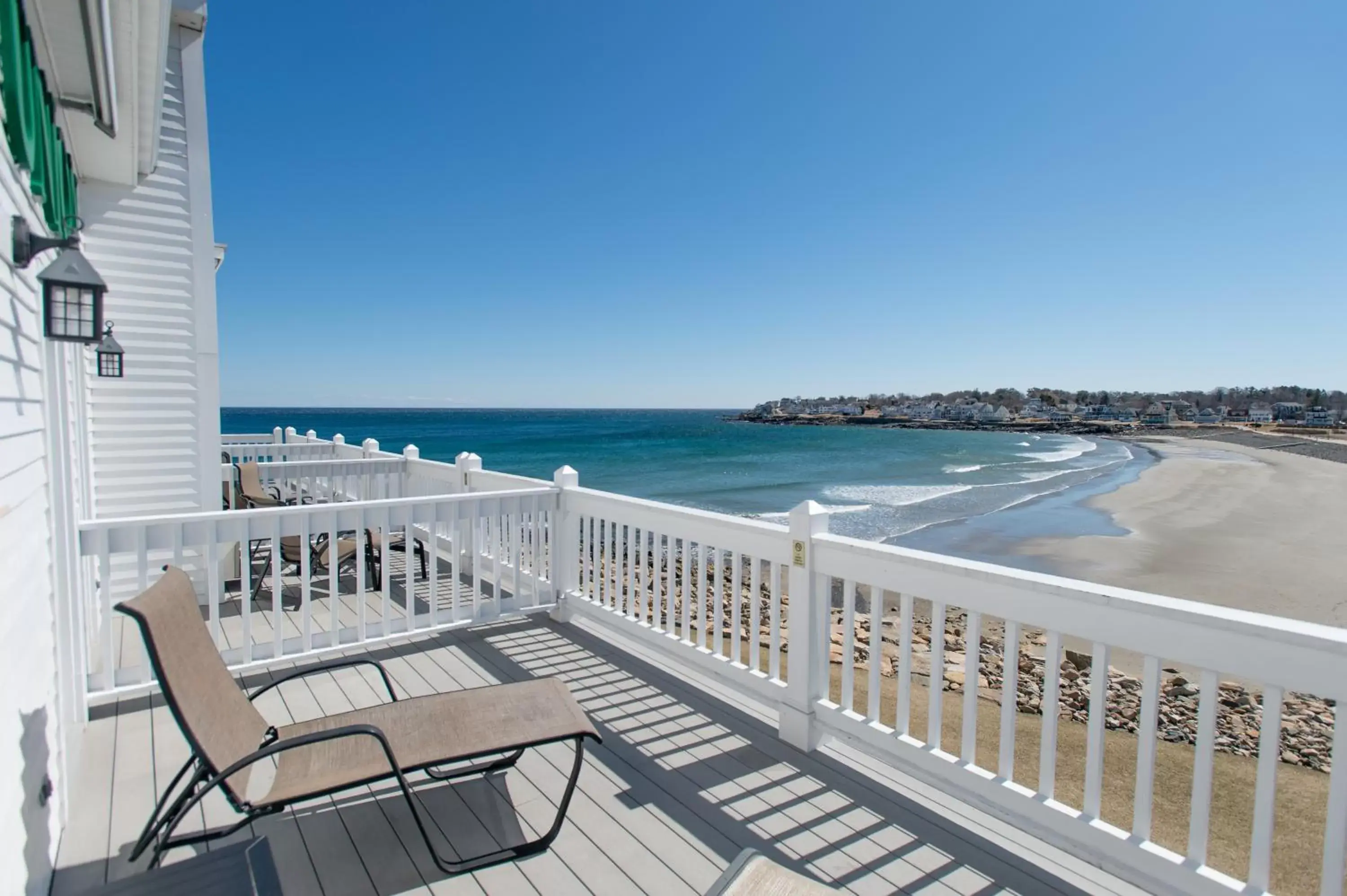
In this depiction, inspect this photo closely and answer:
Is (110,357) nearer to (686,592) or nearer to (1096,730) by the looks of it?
(686,592)

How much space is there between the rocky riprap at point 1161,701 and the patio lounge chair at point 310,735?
2223mm

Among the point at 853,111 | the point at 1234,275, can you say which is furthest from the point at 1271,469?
the point at 853,111

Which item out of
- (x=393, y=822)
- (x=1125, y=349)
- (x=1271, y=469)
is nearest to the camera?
(x=393, y=822)

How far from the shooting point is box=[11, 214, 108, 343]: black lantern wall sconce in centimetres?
212

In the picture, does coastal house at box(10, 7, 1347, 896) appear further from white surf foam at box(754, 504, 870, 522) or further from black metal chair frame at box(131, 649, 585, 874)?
white surf foam at box(754, 504, 870, 522)

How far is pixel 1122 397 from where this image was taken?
9575 cm

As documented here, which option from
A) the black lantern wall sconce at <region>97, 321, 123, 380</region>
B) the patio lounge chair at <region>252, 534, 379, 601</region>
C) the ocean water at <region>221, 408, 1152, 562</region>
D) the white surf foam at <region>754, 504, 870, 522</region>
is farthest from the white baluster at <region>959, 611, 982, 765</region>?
the white surf foam at <region>754, 504, 870, 522</region>

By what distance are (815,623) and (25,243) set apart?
296cm

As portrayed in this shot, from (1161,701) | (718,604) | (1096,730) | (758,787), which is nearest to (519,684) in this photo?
(758,787)

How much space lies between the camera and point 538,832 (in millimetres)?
2168

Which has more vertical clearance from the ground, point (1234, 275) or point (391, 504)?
point (1234, 275)

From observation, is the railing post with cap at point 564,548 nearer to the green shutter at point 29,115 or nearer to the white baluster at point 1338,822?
the green shutter at point 29,115

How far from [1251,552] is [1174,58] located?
918cm

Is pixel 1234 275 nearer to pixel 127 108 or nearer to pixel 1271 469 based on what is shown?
pixel 1271 469
